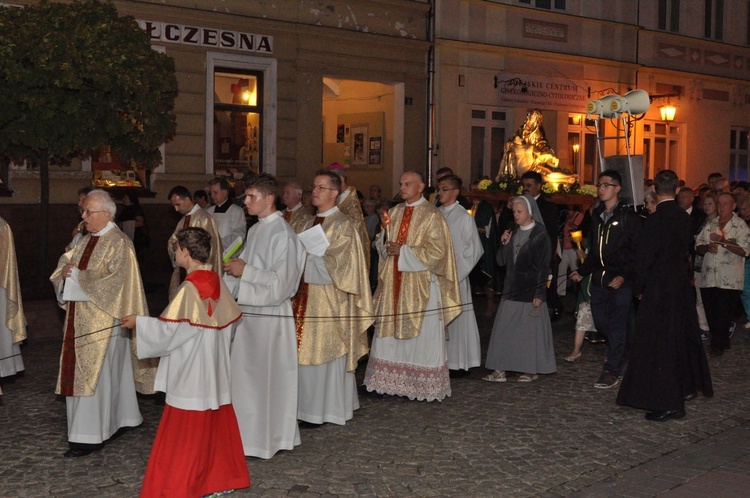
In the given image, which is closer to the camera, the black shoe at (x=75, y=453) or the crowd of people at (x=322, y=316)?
the crowd of people at (x=322, y=316)

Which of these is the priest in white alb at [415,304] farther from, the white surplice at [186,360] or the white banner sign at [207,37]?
the white banner sign at [207,37]

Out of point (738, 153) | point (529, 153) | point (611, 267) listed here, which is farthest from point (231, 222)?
point (738, 153)

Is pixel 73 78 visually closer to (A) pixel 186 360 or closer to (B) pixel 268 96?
(B) pixel 268 96

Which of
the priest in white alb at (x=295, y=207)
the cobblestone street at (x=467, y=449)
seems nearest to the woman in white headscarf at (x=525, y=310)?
the cobblestone street at (x=467, y=449)

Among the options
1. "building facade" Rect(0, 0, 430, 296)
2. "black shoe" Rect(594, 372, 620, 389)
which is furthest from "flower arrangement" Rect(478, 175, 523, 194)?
"black shoe" Rect(594, 372, 620, 389)

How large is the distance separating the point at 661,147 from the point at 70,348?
70.9ft

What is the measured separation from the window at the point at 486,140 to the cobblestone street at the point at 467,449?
12652 millimetres

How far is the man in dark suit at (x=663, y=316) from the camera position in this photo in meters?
8.20

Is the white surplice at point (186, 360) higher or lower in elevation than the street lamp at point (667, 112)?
lower

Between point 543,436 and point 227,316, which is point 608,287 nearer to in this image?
point 543,436

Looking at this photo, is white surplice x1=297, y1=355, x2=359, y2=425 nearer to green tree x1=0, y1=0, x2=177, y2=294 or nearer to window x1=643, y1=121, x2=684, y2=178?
green tree x1=0, y1=0, x2=177, y2=294

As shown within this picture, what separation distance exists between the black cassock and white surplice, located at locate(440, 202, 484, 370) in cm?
186

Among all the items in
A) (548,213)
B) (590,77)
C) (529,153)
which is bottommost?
(548,213)

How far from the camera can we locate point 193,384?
19.2 feet
